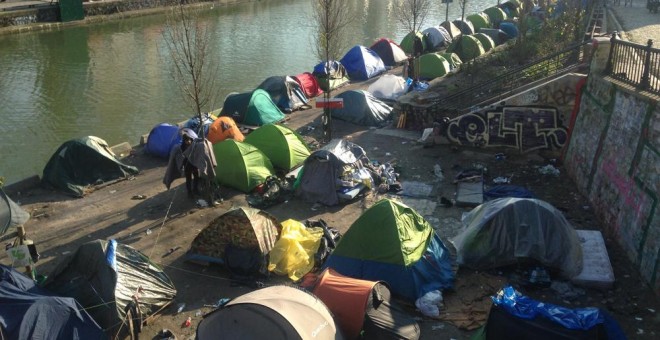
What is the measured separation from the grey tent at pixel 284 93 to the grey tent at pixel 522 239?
42.5 ft

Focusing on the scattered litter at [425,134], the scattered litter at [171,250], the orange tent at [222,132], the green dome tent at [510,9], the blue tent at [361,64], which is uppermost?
the green dome tent at [510,9]

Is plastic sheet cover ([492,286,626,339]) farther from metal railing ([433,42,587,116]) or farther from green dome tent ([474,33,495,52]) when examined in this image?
green dome tent ([474,33,495,52])

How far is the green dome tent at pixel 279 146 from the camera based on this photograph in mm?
16062

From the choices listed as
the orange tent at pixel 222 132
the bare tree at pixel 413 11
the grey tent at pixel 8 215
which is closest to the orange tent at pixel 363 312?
the grey tent at pixel 8 215

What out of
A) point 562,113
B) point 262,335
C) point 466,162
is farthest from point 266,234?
point 562,113

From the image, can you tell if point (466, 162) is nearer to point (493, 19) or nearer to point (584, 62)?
point (584, 62)

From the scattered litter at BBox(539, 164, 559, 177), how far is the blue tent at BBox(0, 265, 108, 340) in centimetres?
1158

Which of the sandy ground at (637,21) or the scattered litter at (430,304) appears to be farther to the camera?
the sandy ground at (637,21)

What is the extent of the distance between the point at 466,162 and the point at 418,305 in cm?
758

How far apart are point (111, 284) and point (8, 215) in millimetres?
4866

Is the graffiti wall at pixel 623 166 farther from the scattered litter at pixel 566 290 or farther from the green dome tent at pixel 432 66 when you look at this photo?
the green dome tent at pixel 432 66

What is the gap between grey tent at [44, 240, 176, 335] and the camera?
29.9 feet

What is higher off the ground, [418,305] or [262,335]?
[262,335]

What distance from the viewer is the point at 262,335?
783 centimetres
